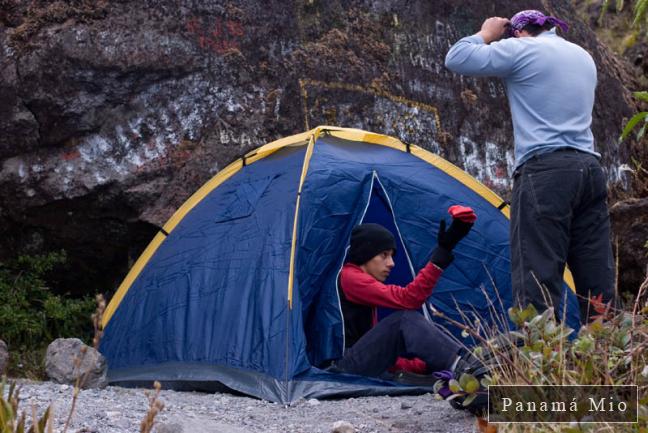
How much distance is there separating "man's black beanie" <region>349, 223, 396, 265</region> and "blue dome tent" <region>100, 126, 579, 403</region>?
0.84 ft

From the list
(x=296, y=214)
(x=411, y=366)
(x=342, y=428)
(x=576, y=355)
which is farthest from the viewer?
(x=296, y=214)

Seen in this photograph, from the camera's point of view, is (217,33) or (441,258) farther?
(217,33)

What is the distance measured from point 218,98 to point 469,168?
202 cm

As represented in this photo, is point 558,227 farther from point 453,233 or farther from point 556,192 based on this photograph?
point 453,233

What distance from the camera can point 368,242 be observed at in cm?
536

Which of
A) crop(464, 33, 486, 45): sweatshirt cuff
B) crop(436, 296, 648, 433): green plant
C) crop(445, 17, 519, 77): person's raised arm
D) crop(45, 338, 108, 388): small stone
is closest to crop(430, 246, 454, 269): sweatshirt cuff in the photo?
crop(445, 17, 519, 77): person's raised arm

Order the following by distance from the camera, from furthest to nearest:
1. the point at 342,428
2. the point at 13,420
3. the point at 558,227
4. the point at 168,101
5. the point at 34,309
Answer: the point at 168,101, the point at 34,309, the point at 558,227, the point at 342,428, the point at 13,420

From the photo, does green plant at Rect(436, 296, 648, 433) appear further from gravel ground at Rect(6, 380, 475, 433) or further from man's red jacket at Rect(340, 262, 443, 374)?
man's red jacket at Rect(340, 262, 443, 374)

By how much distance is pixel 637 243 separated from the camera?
23.4 feet

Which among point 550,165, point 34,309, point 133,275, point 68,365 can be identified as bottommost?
point 68,365

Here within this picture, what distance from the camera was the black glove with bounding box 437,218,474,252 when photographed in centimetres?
492

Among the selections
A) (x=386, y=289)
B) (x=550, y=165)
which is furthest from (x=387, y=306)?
(x=550, y=165)

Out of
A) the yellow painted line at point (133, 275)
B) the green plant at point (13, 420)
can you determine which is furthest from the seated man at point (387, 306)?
the green plant at point (13, 420)

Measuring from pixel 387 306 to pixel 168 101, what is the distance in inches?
97.6
